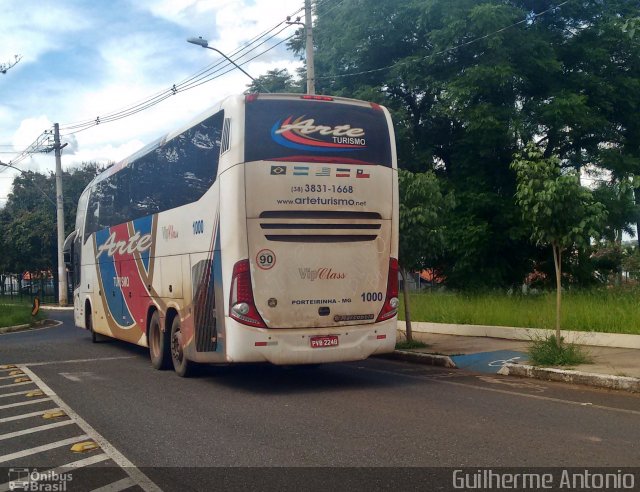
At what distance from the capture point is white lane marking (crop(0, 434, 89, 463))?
7047 mm

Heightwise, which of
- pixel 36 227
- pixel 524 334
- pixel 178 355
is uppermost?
pixel 36 227

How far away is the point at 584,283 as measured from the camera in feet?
79.9

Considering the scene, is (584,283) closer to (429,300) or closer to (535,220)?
(429,300)

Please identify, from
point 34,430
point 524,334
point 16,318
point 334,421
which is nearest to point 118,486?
point 34,430

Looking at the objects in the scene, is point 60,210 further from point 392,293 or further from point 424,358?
point 392,293

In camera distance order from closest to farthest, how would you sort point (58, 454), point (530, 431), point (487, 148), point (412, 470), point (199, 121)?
point (412, 470)
point (58, 454)
point (530, 431)
point (199, 121)
point (487, 148)

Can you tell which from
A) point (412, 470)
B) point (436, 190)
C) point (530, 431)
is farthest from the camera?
point (436, 190)

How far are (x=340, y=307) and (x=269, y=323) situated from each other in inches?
43.7

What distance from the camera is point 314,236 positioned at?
1077 cm

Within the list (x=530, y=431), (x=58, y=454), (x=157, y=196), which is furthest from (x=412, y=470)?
(x=157, y=196)

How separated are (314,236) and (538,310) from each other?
787 cm

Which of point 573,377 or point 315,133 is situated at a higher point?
point 315,133

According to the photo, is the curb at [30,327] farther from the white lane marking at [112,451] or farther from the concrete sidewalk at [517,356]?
the white lane marking at [112,451]

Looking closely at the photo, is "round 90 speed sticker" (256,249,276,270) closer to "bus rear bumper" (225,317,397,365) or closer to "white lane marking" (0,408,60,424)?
"bus rear bumper" (225,317,397,365)
